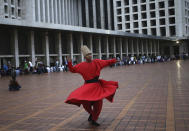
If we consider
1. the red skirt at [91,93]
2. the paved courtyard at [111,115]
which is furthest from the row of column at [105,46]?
the red skirt at [91,93]

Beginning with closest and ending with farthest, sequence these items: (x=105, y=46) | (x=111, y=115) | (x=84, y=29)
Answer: (x=111, y=115) → (x=84, y=29) → (x=105, y=46)

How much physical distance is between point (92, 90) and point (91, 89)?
29 millimetres

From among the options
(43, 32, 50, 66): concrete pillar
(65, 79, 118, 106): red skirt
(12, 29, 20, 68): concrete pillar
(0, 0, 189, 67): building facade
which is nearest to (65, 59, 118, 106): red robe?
(65, 79, 118, 106): red skirt

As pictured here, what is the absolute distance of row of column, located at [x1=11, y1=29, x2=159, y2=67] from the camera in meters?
32.8

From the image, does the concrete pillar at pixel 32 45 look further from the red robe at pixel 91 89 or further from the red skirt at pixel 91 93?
the red skirt at pixel 91 93

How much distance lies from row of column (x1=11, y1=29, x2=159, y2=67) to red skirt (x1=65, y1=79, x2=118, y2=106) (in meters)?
26.1

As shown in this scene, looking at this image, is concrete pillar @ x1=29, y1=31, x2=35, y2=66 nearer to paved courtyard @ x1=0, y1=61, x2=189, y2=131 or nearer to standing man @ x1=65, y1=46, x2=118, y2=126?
paved courtyard @ x1=0, y1=61, x2=189, y2=131

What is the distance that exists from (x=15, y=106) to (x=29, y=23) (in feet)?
70.4

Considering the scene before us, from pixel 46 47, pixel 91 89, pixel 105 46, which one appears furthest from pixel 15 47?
pixel 91 89

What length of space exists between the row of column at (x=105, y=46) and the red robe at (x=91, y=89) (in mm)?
25834

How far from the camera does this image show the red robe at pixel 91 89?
5625mm

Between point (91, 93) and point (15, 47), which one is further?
point (15, 47)

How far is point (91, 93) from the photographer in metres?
5.71

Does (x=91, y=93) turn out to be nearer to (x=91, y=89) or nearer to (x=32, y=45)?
(x=91, y=89)
